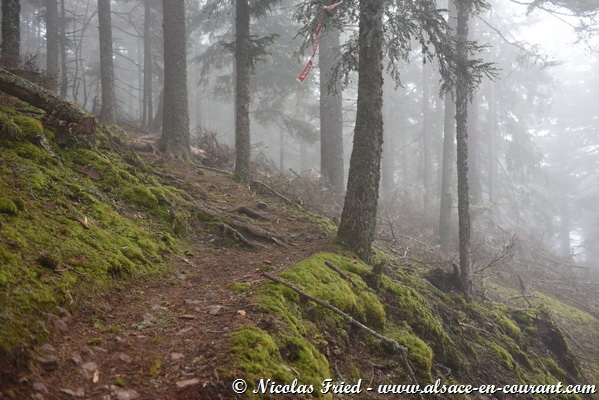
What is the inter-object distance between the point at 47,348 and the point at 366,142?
5022mm

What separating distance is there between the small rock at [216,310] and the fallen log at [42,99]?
13.6 feet

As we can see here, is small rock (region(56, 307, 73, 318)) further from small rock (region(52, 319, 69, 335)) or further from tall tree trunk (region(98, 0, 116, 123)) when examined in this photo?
tall tree trunk (region(98, 0, 116, 123))

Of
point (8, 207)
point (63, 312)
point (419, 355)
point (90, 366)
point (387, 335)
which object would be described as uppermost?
point (8, 207)

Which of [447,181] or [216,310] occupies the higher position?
[447,181]

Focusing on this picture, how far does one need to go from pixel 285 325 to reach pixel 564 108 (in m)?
47.4

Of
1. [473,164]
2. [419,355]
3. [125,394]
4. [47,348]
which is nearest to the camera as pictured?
[125,394]

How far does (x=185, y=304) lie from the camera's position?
Answer: 3988 mm

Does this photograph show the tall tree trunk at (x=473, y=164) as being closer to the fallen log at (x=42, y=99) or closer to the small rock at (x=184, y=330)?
the fallen log at (x=42, y=99)

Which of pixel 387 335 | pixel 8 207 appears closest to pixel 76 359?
pixel 8 207

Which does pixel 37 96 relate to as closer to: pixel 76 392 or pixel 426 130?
pixel 76 392

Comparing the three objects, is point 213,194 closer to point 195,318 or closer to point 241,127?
point 241,127

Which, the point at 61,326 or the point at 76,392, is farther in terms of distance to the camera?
the point at 61,326

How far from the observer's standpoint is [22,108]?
19.9 ft

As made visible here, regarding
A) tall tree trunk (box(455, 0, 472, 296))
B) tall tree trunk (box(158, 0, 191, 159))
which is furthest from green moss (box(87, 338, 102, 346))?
tall tree trunk (box(158, 0, 191, 159))
